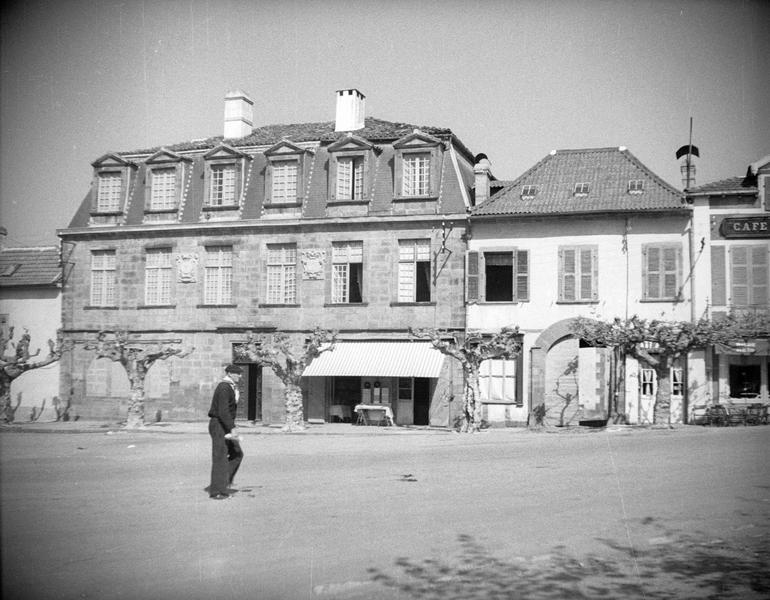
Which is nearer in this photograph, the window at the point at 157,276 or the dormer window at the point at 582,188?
the dormer window at the point at 582,188

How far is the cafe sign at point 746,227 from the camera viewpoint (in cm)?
2583

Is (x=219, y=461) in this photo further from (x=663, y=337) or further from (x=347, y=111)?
(x=347, y=111)

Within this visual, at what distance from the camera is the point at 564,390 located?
2730 centimetres

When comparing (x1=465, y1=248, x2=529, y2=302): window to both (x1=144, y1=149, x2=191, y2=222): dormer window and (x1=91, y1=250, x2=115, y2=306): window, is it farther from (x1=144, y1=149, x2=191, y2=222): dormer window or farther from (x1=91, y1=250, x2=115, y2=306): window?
(x1=91, y1=250, x2=115, y2=306): window

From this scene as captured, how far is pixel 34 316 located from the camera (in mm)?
32500

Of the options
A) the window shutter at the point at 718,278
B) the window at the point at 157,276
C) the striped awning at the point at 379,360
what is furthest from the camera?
the window at the point at 157,276

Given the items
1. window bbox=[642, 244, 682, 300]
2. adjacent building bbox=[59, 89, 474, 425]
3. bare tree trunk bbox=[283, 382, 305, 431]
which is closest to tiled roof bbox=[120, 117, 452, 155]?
adjacent building bbox=[59, 89, 474, 425]

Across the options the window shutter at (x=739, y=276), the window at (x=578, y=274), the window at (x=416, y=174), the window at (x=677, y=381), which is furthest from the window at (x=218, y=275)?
the window shutter at (x=739, y=276)

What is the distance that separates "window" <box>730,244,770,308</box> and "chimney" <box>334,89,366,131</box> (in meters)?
14.6

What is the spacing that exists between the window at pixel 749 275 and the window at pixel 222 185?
17793mm

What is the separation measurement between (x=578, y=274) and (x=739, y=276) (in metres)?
4.93

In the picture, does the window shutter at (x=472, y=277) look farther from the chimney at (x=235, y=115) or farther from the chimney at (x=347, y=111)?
the chimney at (x=235, y=115)

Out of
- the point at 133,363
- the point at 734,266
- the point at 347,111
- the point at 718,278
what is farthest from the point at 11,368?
the point at 734,266

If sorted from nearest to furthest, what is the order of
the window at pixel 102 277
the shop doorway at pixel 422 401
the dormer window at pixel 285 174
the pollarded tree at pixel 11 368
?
the pollarded tree at pixel 11 368
the shop doorway at pixel 422 401
the dormer window at pixel 285 174
the window at pixel 102 277
